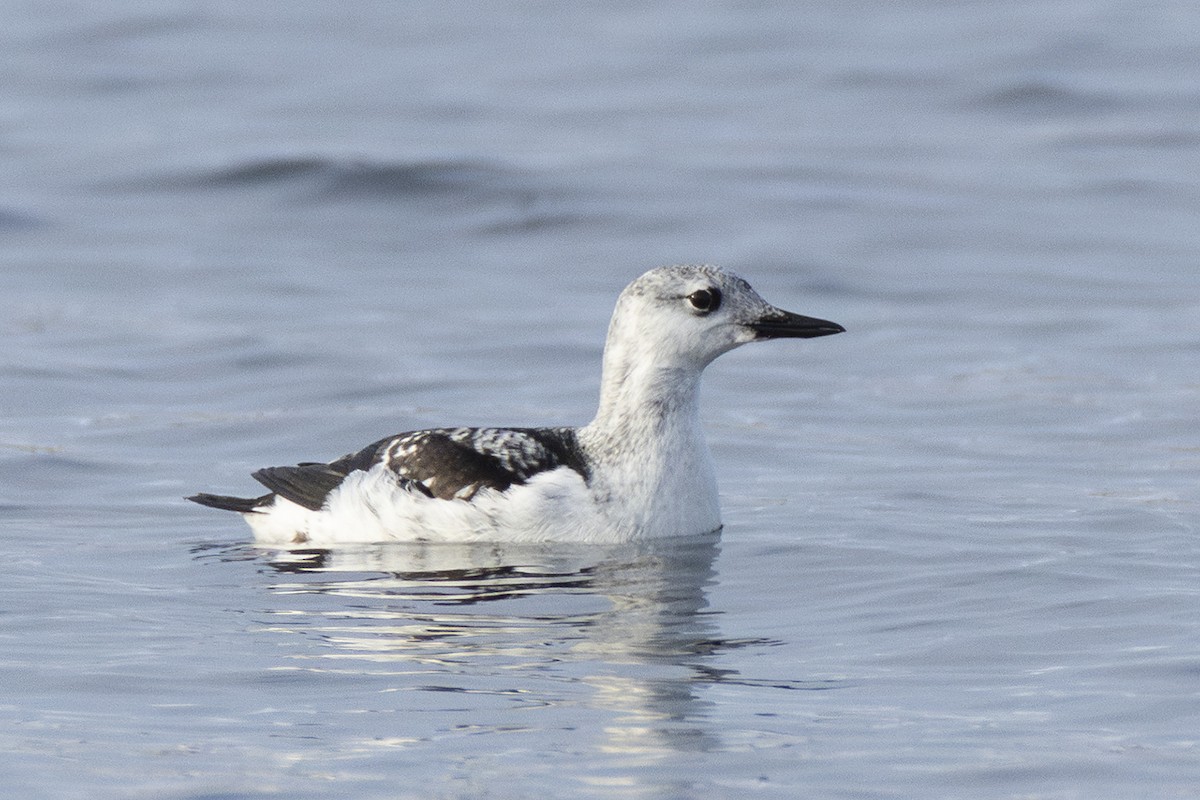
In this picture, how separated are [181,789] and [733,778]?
1637 millimetres

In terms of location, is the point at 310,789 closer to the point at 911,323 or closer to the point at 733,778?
the point at 733,778

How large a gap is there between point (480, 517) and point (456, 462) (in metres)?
0.29

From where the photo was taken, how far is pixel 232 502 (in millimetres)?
10023

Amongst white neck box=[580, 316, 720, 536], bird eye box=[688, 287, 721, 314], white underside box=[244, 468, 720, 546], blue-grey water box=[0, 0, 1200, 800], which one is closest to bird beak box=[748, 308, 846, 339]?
bird eye box=[688, 287, 721, 314]

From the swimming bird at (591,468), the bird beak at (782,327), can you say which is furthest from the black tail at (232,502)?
the bird beak at (782,327)

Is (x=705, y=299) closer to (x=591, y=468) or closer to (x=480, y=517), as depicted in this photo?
(x=591, y=468)

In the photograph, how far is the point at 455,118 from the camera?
23.4 m

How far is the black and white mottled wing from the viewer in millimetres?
9539

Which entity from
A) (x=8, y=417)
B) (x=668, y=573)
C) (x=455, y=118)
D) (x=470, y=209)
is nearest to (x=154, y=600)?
(x=668, y=573)

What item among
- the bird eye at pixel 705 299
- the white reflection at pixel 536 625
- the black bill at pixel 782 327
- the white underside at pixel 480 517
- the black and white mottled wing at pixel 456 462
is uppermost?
the bird eye at pixel 705 299

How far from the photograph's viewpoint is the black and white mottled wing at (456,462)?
954 centimetres

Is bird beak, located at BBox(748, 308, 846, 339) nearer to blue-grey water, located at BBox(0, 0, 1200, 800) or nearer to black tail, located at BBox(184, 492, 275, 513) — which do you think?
blue-grey water, located at BBox(0, 0, 1200, 800)

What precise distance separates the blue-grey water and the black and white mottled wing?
0.33 m

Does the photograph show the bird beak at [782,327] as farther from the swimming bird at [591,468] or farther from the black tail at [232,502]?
the black tail at [232,502]
